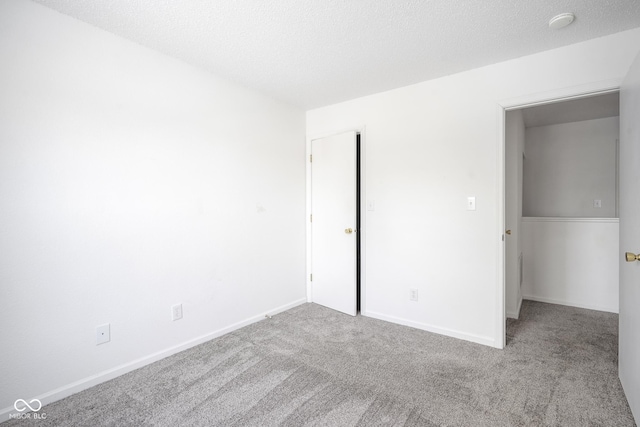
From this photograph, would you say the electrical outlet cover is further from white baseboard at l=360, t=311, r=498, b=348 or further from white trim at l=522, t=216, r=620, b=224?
white trim at l=522, t=216, r=620, b=224

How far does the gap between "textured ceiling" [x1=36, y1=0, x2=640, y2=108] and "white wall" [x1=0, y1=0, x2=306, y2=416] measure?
268 mm

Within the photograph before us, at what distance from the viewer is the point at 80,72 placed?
1.88 m

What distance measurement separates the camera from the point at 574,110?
3.41 meters

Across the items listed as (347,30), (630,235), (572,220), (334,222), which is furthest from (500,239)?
(347,30)

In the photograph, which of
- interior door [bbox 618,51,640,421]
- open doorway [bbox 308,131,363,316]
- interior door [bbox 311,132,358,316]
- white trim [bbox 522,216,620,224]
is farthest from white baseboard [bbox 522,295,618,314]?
interior door [bbox 311,132,358,316]

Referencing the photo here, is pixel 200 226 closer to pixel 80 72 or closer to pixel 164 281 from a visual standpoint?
pixel 164 281

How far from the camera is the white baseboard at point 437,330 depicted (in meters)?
2.47

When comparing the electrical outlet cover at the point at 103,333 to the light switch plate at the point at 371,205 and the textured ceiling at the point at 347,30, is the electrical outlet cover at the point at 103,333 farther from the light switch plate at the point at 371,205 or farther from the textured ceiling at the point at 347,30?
the light switch plate at the point at 371,205

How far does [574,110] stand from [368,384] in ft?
12.3

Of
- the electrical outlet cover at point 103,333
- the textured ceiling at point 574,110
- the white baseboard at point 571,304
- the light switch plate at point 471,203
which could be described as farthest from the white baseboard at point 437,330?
the textured ceiling at point 574,110

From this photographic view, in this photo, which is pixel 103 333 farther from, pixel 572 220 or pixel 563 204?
pixel 563 204

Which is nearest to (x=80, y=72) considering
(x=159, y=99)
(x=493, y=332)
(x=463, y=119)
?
(x=159, y=99)

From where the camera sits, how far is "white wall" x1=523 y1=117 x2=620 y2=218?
3748mm

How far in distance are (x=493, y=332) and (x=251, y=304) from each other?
84.7 inches
